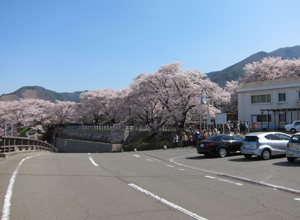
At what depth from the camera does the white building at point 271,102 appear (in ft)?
115

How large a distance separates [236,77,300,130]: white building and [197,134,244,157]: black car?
1936cm

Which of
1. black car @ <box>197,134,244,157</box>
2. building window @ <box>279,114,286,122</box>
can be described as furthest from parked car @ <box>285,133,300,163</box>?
building window @ <box>279,114,286,122</box>

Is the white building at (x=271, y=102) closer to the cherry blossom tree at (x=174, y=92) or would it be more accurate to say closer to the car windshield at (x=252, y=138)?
the cherry blossom tree at (x=174, y=92)

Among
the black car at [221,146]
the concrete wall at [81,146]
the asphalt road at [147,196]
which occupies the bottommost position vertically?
the concrete wall at [81,146]

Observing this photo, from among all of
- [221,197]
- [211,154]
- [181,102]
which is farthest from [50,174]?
[181,102]

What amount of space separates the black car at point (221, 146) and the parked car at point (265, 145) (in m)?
1.74

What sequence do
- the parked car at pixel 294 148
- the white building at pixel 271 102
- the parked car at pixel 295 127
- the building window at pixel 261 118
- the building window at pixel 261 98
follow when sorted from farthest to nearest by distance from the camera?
1. the building window at pixel 261 98
2. the building window at pixel 261 118
3. the white building at pixel 271 102
4. the parked car at pixel 295 127
5. the parked car at pixel 294 148

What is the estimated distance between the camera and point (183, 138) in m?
25.8

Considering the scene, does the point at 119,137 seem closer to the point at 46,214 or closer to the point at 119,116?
the point at 119,116

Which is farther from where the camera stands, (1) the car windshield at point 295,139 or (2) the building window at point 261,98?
(2) the building window at point 261,98

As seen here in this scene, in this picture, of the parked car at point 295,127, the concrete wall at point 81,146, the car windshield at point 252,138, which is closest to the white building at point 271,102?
the parked car at point 295,127

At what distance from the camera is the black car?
16.5m

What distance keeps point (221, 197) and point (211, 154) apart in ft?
33.0

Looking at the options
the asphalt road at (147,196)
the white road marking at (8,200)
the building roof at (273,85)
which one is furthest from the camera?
the building roof at (273,85)
